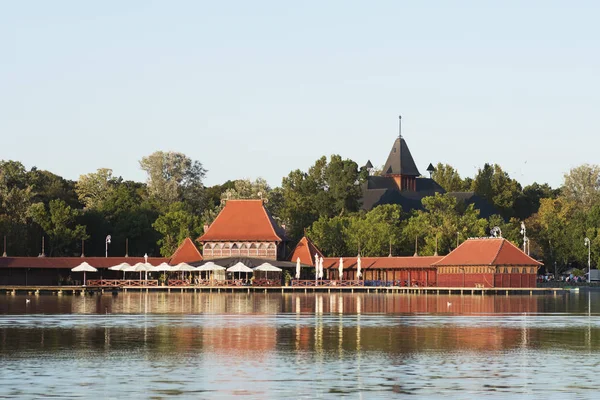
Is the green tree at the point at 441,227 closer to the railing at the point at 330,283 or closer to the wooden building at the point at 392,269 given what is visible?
the wooden building at the point at 392,269

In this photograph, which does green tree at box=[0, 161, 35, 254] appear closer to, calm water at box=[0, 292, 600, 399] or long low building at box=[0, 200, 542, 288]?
long low building at box=[0, 200, 542, 288]

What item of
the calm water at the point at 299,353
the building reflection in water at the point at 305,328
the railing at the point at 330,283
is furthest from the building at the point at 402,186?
the calm water at the point at 299,353

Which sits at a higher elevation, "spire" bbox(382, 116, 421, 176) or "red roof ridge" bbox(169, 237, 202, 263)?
"spire" bbox(382, 116, 421, 176)

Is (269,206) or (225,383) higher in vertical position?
(269,206)

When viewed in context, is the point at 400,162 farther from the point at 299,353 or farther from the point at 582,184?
the point at 299,353

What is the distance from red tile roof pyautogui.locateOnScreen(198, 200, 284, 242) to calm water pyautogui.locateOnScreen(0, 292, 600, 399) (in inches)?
1696

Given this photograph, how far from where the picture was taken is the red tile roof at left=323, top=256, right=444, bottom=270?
352ft

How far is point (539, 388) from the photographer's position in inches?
1237

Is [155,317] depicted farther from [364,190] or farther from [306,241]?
[364,190]

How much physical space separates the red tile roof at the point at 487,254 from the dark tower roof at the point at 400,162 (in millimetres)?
49962

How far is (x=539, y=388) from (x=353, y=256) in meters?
87.6

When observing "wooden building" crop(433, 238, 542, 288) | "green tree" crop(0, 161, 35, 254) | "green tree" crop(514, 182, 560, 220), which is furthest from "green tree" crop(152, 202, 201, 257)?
"green tree" crop(514, 182, 560, 220)

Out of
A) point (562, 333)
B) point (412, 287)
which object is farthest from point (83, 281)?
point (562, 333)

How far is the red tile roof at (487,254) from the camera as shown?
101188 mm
